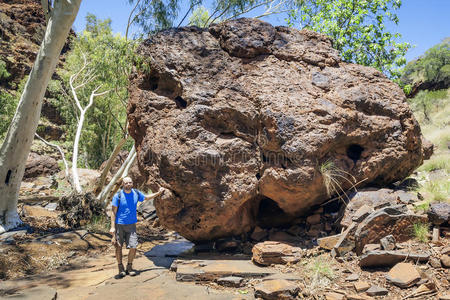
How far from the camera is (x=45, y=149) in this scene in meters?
23.6

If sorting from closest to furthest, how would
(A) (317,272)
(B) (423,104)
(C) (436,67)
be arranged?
(A) (317,272) → (B) (423,104) → (C) (436,67)

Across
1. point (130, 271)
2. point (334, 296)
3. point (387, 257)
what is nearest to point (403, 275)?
point (387, 257)

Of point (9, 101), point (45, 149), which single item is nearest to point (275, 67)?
point (9, 101)

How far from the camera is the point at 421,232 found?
443 centimetres

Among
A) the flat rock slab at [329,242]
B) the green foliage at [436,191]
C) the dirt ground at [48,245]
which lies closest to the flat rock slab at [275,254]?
the flat rock slab at [329,242]

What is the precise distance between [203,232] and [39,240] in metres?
3.28

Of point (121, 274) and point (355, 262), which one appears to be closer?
point (355, 262)

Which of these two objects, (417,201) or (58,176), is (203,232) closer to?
(417,201)

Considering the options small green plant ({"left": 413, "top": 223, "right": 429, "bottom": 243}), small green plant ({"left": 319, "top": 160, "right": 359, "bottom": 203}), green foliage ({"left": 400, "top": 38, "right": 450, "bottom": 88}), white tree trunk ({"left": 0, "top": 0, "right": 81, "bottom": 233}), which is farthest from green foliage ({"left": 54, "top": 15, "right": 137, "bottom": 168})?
green foliage ({"left": 400, "top": 38, "right": 450, "bottom": 88})

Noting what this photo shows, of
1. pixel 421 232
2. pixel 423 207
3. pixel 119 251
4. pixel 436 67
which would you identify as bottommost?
pixel 119 251

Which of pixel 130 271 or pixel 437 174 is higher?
pixel 437 174

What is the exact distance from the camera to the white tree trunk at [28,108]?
6715mm

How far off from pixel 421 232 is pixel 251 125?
2.72 meters

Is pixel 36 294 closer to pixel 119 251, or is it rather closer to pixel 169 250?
pixel 119 251
